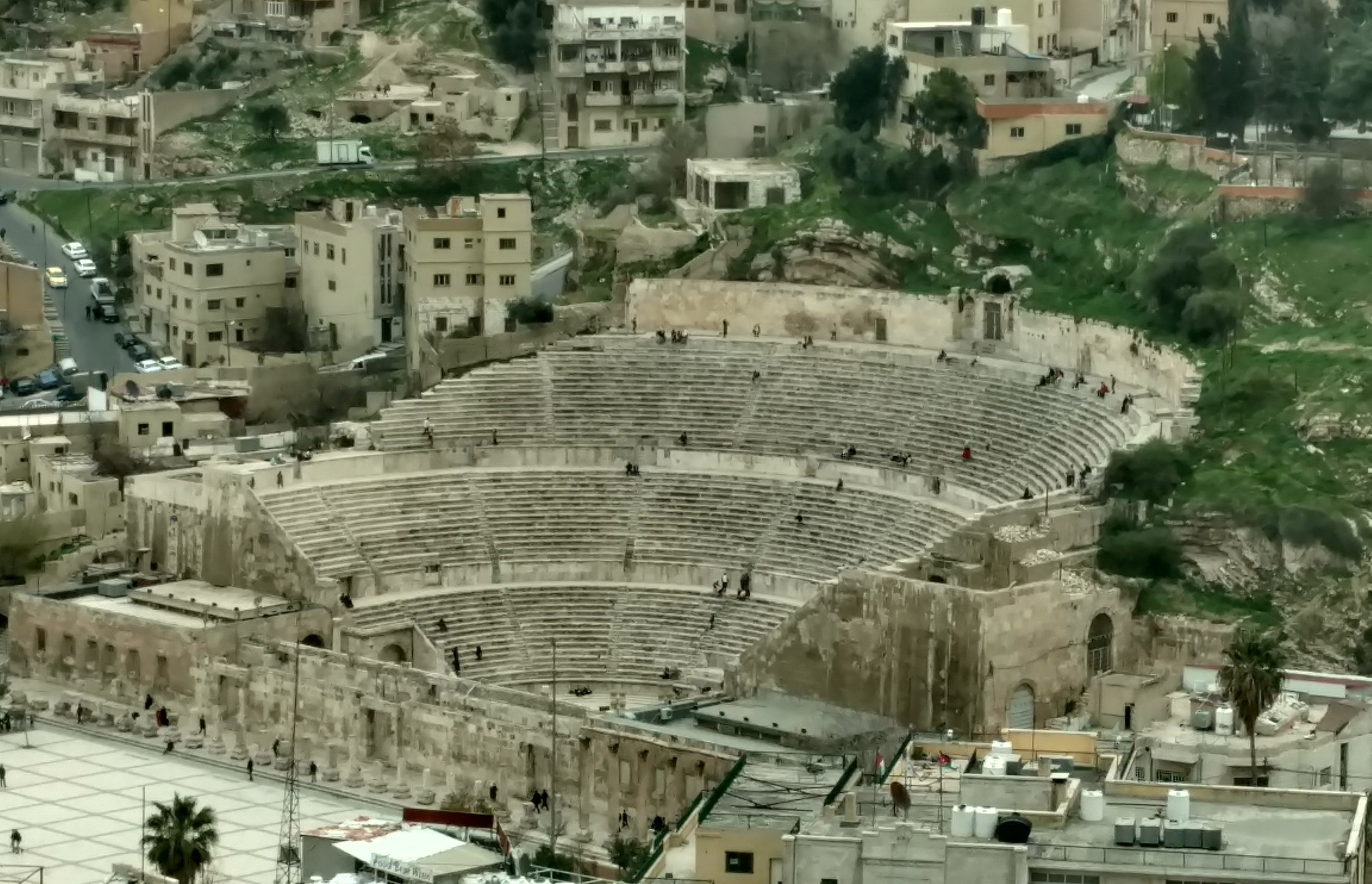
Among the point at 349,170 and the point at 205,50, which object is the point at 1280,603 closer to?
the point at 349,170

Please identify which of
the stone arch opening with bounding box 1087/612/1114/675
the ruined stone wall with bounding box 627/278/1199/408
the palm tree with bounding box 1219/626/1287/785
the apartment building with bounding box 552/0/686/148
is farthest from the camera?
the apartment building with bounding box 552/0/686/148

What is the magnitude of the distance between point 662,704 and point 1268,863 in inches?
1010

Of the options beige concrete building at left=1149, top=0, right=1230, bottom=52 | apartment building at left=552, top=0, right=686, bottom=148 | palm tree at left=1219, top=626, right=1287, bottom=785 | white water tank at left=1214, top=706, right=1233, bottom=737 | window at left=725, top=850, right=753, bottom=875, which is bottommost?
white water tank at left=1214, top=706, right=1233, bottom=737

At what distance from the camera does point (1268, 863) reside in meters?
51.8

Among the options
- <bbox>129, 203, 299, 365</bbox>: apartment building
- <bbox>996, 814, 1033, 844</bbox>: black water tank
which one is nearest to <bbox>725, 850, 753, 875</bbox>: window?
<bbox>996, 814, 1033, 844</bbox>: black water tank

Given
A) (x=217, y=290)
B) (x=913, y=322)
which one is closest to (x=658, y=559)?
(x=913, y=322)

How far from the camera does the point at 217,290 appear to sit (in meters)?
101

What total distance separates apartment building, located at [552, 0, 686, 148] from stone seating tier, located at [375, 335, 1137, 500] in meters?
19.8

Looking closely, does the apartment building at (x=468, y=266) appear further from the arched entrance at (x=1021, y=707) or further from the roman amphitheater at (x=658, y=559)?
the arched entrance at (x=1021, y=707)

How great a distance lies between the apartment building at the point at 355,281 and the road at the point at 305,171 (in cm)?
939

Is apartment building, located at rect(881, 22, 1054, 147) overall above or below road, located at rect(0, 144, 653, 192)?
above

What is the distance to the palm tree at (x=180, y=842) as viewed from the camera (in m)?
64.9

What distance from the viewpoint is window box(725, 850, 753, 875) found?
57.6 metres

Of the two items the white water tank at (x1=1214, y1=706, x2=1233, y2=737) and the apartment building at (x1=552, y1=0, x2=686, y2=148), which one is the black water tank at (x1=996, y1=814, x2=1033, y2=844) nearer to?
the white water tank at (x1=1214, y1=706, x2=1233, y2=737)
